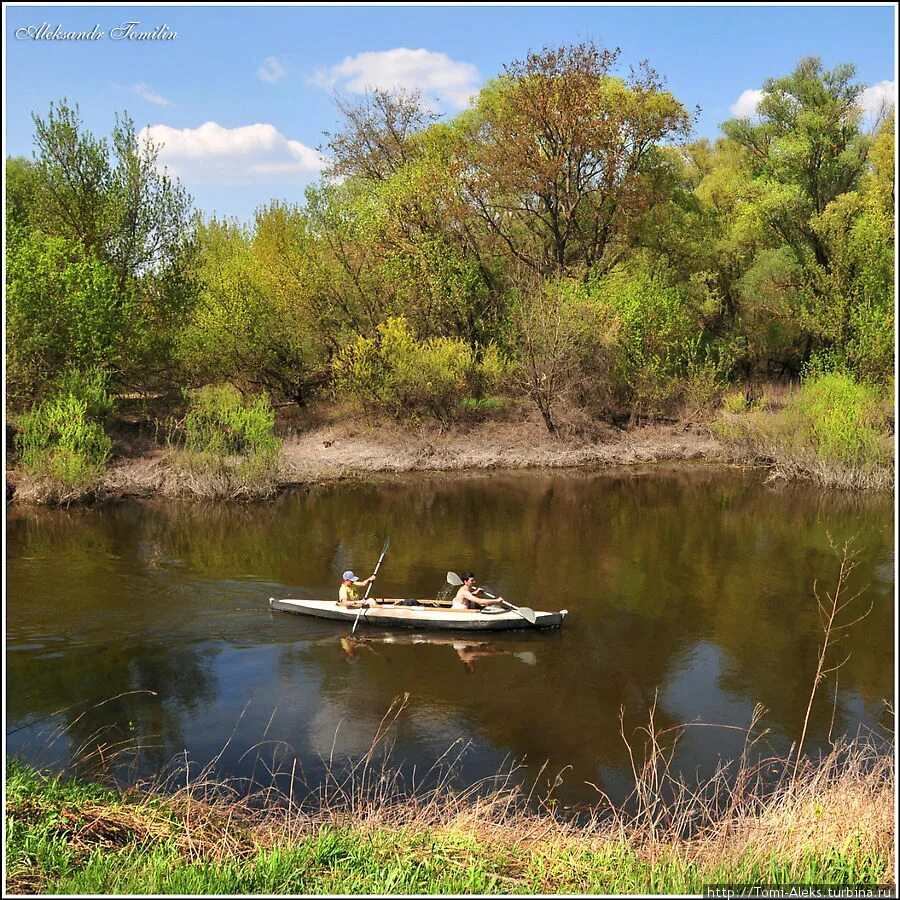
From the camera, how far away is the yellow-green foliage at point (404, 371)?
29.1 metres

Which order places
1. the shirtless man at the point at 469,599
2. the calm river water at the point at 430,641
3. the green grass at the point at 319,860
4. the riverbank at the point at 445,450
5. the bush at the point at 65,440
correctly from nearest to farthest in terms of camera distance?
the green grass at the point at 319,860 → the calm river water at the point at 430,641 → the shirtless man at the point at 469,599 → the bush at the point at 65,440 → the riverbank at the point at 445,450

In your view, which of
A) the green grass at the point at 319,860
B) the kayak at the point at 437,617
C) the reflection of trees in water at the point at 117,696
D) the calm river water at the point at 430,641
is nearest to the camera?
the green grass at the point at 319,860

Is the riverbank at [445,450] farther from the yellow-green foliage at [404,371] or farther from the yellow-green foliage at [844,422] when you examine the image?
the yellow-green foliage at [844,422]

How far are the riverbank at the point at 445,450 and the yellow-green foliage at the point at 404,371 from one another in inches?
37.9

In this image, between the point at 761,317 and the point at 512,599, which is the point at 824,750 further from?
the point at 761,317

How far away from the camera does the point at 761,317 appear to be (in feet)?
112

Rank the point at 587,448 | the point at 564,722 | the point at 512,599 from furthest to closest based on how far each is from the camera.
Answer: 1. the point at 587,448
2. the point at 512,599
3. the point at 564,722

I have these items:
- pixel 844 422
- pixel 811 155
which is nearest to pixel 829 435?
pixel 844 422

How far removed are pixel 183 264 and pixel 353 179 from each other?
1008 cm

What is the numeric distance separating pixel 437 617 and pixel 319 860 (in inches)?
288

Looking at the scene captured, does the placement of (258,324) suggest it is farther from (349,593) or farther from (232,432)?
(349,593)

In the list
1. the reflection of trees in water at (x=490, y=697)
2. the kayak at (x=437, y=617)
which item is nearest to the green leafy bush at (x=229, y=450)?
the kayak at (x=437, y=617)

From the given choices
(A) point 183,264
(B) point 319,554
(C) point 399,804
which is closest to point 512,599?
(B) point 319,554

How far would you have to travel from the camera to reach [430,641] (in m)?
13.7
